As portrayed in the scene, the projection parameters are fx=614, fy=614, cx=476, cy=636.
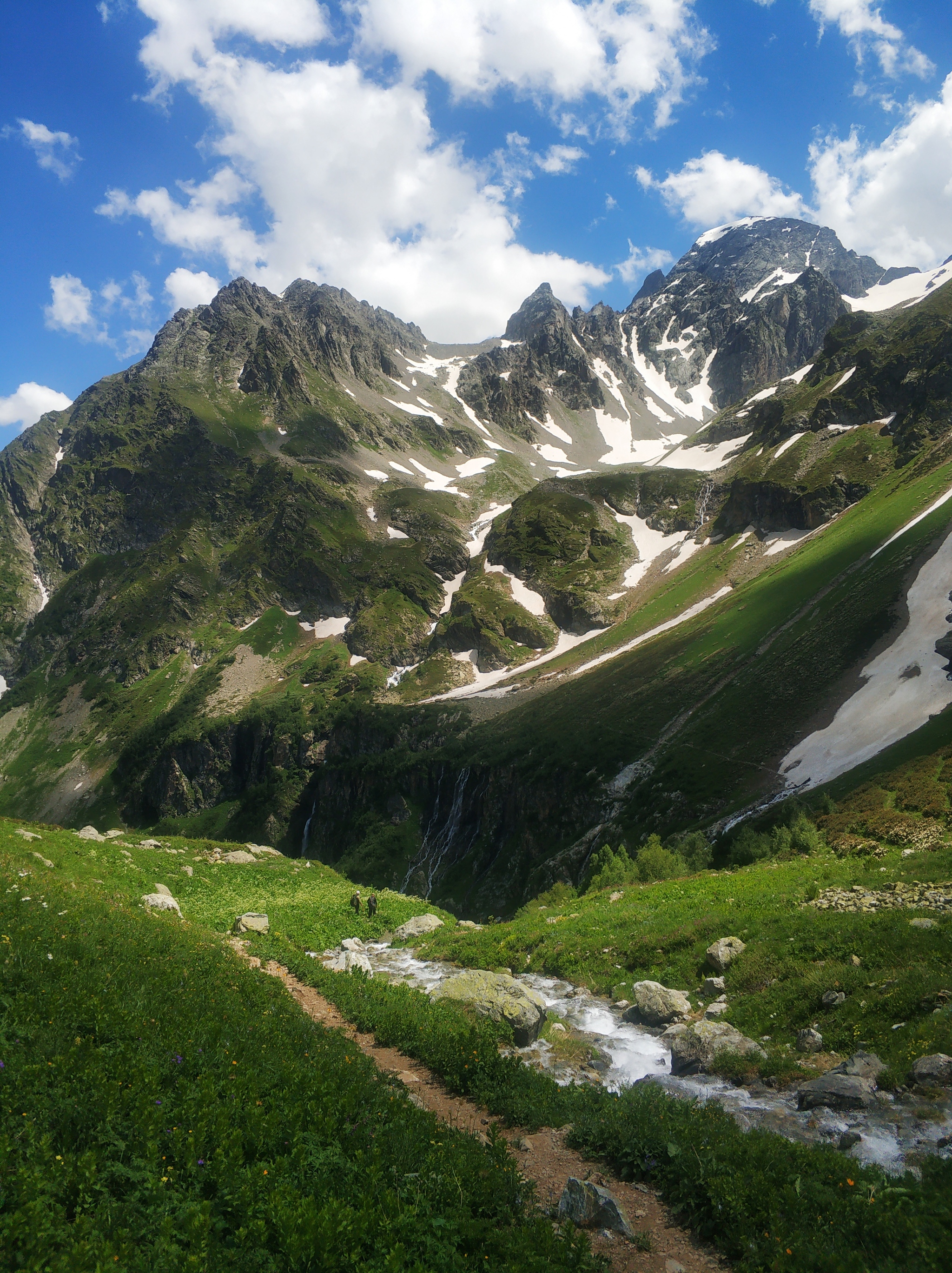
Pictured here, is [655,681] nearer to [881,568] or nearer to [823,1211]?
[881,568]

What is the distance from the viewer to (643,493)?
639 ft

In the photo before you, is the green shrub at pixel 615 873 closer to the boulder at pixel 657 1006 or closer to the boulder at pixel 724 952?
the boulder at pixel 724 952

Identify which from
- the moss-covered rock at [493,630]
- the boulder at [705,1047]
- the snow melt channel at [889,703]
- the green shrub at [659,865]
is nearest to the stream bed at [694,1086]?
the boulder at [705,1047]

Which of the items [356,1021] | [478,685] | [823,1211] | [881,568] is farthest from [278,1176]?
[478,685]

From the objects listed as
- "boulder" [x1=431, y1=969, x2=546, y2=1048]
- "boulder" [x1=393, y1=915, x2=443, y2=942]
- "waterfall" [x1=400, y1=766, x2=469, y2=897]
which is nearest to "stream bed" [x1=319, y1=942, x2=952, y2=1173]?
"boulder" [x1=431, y1=969, x2=546, y2=1048]

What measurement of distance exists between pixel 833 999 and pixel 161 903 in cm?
1995

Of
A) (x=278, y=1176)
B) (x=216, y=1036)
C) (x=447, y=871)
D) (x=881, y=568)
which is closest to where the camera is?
(x=278, y=1176)

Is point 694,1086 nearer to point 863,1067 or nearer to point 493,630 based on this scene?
point 863,1067

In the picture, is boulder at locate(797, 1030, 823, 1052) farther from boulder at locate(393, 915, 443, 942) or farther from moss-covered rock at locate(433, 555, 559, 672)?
moss-covered rock at locate(433, 555, 559, 672)

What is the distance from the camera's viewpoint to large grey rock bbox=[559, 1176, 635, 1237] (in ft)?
24.5

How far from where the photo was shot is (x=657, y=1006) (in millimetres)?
15430

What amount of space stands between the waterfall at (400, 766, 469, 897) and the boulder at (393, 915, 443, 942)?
6176 centimetres

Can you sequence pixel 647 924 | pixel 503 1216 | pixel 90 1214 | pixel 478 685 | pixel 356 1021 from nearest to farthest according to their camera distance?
pixel 90 1214 → pixel 503 1216 → pixel 356 1021 → pixel 647 924 → pixel 478 685

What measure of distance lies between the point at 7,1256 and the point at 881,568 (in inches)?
3557
